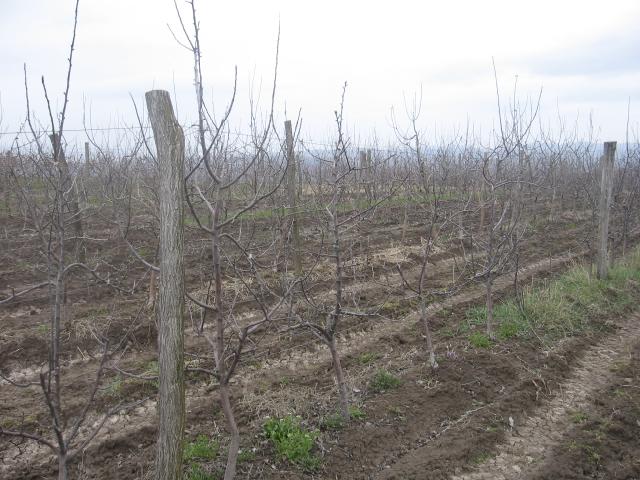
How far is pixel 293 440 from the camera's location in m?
2.98

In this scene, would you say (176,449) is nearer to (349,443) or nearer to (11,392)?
(349,443)

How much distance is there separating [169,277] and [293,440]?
4.93 feet

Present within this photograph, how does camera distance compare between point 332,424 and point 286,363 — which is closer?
point 332,424

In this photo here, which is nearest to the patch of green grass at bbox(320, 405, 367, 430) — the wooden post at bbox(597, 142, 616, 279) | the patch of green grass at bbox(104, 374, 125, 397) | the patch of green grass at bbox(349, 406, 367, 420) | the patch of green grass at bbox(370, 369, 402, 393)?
the patch of green grass at bbox(349, 406, 367, 420)

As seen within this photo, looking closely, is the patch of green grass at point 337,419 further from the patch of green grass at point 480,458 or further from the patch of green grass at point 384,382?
the patch of green grass at point 480,458

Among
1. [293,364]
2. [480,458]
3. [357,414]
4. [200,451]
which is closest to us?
[200,451]

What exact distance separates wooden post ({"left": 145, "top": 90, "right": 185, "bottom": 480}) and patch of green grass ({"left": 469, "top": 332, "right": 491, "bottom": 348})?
10.4ft

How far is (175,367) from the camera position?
2.01 meters

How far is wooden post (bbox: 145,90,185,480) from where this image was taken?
1.98 m

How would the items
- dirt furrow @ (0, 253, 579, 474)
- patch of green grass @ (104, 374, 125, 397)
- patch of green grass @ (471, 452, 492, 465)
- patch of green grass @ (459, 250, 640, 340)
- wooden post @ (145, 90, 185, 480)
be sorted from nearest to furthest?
wooden post @ (145, 90, 185, 480)
patch of green grass @ (471, 452, 492, 465)
dirt furrow @ (0, 253, 579, 474)
patch of green grass @ (104, 374, 125, 397)
patch of green grass @ (459, 250, 640, 340)

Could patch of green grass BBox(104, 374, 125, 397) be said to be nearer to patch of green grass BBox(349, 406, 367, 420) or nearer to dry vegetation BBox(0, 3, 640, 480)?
dry vegetation BBox(0, 3, 640, 480)

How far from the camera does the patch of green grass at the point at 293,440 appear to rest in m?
2.88

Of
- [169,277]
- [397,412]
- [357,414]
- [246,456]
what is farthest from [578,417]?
[169,277]

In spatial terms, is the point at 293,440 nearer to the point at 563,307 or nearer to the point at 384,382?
the point at 384,382
